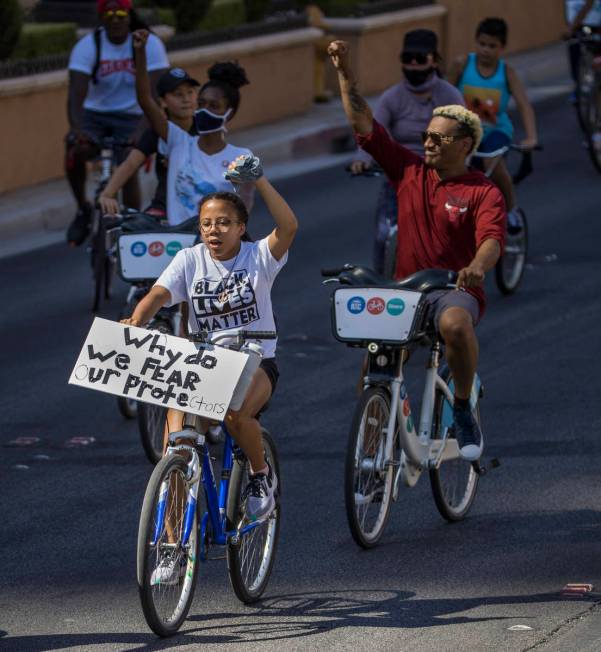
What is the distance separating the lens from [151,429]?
9039 mm

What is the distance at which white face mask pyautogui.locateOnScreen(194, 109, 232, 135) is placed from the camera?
9.41 m

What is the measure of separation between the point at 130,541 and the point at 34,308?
5.45 metres

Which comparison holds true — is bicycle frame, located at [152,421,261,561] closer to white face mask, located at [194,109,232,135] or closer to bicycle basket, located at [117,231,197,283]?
bicycle basket, located at [117,231,197,283]

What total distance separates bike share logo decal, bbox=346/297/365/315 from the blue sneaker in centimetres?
82

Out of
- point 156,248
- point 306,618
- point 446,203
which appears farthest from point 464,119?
point 306,618

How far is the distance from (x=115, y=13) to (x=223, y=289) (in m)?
6.57

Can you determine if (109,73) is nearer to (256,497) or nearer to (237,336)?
(237,336)

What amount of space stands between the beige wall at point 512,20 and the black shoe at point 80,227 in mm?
15329

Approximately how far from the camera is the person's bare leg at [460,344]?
7480mm

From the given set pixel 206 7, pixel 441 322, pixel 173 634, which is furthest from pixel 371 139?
pixel 206 7

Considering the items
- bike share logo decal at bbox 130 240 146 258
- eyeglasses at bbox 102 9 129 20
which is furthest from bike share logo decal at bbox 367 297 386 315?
eyeglasses at bbox 102 9 129 20

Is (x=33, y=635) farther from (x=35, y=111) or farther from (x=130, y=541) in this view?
(x=35, y=111)

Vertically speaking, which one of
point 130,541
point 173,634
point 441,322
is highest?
point 441,322

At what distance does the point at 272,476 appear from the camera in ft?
22.7
